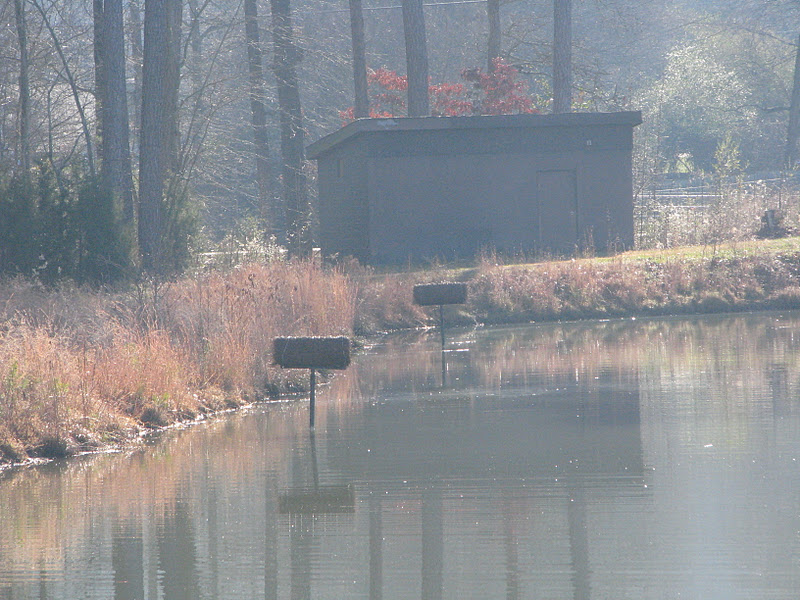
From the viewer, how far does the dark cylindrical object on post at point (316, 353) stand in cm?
1226

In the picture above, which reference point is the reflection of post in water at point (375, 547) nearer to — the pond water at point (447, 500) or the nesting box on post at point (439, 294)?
the pond water at point (447, 500)

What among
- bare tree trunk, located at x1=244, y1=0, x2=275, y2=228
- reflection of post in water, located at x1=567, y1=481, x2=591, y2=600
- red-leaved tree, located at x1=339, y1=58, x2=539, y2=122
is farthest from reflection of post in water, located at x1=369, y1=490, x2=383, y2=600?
bare tree trunk, located at x1=244, y1=0, x2=275, y2=228

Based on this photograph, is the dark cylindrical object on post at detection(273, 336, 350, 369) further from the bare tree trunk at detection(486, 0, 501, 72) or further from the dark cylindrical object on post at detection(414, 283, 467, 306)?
the bare tree trunk at detection(486, 0, 501, 72)

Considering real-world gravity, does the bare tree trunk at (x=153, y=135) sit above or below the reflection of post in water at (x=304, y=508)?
above

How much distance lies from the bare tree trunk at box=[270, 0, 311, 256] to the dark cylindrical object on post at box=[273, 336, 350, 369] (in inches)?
950

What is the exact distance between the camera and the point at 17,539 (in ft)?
27.6

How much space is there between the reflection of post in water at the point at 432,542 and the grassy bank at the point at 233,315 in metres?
4.06

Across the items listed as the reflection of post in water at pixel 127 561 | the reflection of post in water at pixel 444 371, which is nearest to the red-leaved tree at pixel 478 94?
the reflection of post in water at pixel 444 371

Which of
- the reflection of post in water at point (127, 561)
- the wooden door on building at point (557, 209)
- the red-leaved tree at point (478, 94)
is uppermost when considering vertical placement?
the red-leaved tree at point (478, 94)

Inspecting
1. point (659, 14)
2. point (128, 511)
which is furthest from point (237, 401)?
point (659, 14)

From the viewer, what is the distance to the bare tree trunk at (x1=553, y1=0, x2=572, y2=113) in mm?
34625

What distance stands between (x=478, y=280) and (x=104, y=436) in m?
14.0

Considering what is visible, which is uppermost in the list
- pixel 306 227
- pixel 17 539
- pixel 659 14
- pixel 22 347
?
pixel 659 14

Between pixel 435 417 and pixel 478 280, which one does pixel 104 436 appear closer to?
pixel 435 417
